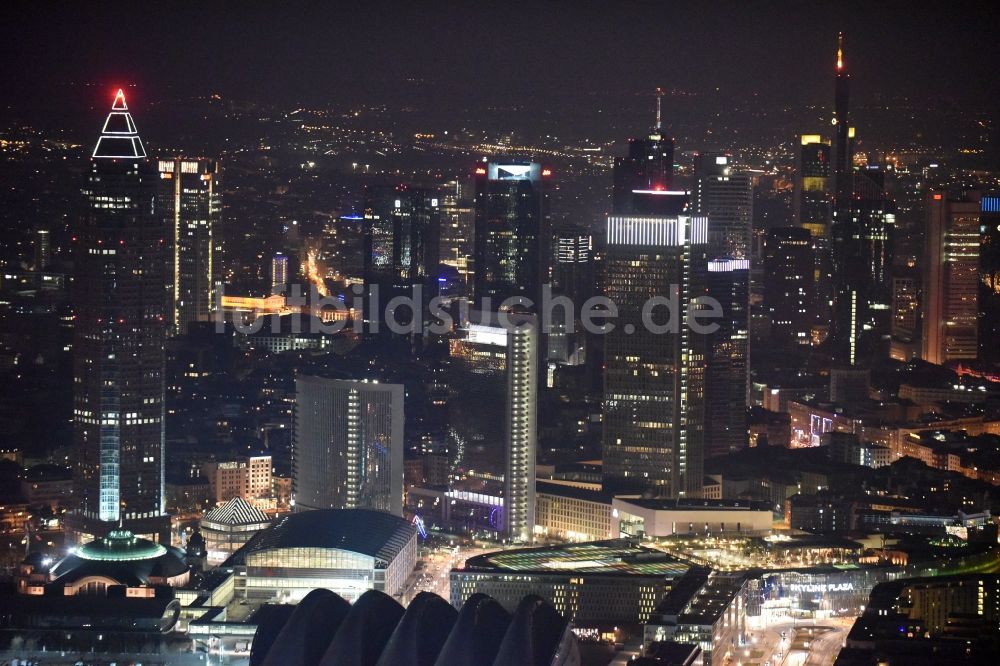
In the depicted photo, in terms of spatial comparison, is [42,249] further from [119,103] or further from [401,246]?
[401,246]

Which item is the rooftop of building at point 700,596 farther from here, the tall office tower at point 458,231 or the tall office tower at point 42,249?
the tall office tower at point 458,231

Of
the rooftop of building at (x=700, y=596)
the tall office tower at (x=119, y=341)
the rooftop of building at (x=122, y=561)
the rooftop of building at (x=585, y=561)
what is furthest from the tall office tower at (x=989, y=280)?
the rooftop of building at (x=122, y=561)

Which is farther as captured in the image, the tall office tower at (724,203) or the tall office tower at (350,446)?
the tall office tower at (724,203)

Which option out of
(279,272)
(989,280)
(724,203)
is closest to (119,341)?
(279,272)

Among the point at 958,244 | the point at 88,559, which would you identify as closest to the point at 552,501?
the point at 88,559

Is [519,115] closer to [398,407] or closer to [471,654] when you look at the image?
[398,407]

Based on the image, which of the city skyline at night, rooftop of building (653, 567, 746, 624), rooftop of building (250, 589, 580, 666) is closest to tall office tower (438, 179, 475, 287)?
the city skyline at night

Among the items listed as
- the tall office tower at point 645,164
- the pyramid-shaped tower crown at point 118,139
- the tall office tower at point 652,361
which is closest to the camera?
the pyramid-shaped tower crown at point 118,139
